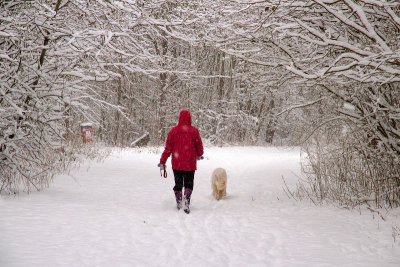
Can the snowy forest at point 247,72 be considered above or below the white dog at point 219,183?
above

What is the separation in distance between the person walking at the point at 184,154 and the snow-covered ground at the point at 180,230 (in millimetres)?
394

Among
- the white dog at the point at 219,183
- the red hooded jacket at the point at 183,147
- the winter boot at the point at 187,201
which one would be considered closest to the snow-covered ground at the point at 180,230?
the winter boot at the point at 187,201

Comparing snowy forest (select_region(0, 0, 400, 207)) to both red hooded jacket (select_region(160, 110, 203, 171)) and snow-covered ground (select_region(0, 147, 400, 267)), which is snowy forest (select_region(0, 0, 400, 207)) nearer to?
snow-covered ground (select_region(0, 147, 400, 267))

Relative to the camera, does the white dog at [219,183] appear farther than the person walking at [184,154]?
Yes

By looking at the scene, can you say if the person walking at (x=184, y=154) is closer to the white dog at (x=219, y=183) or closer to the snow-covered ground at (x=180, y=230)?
the snow-covered ground at (x=180, y=230)

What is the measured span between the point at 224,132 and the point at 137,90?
6169 millimetres

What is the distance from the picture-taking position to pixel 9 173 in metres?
6.87

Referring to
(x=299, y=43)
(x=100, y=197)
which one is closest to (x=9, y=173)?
(x=100, y=197)

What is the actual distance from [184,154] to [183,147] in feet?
0.43

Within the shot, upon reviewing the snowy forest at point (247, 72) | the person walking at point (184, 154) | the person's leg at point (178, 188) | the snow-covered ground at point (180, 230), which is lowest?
the snow-covered ground at point (180, 230)

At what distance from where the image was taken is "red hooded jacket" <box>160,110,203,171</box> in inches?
275

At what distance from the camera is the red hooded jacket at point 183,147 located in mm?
6980

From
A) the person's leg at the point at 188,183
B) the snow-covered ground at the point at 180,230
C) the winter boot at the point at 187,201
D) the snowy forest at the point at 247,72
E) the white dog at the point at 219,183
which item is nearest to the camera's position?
the snow-covered ground at the point at 180,230

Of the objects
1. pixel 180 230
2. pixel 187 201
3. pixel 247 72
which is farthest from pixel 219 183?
pixel 180 230
